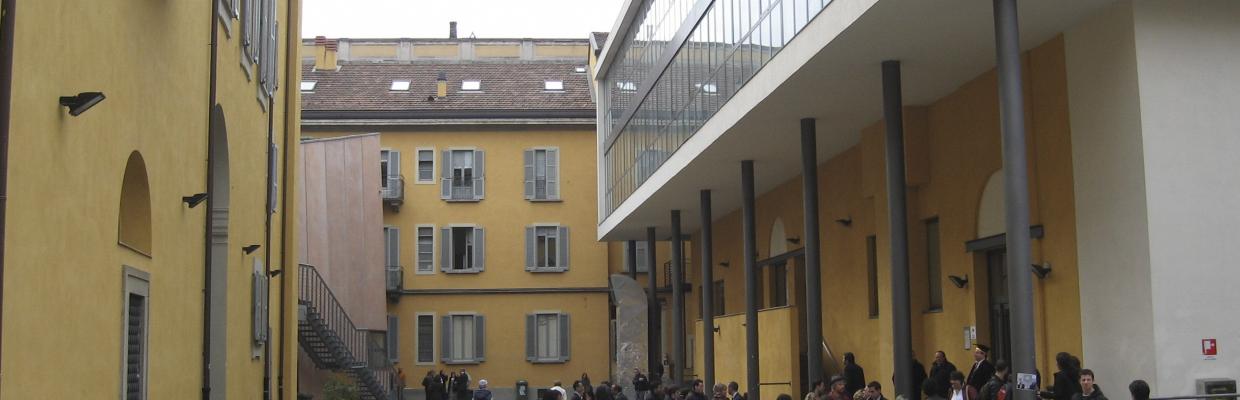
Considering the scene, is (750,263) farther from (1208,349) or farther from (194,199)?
(194,199)

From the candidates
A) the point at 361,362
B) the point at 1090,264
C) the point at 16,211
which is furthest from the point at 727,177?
the point at 16,211

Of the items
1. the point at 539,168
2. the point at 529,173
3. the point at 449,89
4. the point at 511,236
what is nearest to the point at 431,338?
the point at 511,236

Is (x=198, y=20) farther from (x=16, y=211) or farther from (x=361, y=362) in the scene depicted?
(x=361, y=362)

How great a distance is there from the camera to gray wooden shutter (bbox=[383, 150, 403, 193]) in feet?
144

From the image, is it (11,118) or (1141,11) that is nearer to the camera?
Answer: (11,118)

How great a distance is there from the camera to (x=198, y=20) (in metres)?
13.9

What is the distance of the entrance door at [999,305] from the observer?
1927 cm

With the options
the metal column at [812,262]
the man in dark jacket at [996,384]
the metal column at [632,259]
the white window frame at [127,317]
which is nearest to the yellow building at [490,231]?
the metal column at [632,259]

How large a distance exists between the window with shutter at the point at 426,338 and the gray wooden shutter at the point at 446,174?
3814 millimetres

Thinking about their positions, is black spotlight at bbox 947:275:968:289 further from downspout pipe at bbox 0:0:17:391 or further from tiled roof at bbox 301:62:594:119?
tiled roof at bbox 301:62:594:119

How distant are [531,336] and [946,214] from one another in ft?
82.1

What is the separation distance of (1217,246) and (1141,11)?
257 centimetres

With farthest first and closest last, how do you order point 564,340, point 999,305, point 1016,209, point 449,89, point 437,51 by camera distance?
point 437,51, point 449,89, point 564,340, point 999,305, point 1016,209

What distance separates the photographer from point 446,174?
44.5 m
